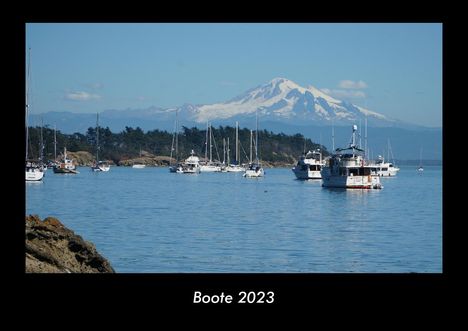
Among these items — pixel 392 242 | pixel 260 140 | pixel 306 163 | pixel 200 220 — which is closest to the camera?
pixel 392 242

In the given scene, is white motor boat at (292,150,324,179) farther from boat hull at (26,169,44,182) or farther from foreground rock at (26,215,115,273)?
foreground rock at (26,215,115,273)

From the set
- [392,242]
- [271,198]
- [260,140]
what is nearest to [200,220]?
[392,242]

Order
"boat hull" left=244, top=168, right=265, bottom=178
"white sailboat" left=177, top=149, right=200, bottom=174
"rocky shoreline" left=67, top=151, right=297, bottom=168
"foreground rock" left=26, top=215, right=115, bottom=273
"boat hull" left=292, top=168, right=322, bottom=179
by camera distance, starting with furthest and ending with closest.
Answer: "rocky shoreline" left=67, top=151, right=297, bottom=168
"white sailboat" left=177, top=149, right=200, bottom=174
"boat hull" left=244, top=168, right=265, bottom=178
"boat hull" left=292, top=168, right=322, bottom=179
"foreground rock" left=26, top=215, right=115, bottom=273

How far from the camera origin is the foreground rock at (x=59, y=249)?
12.3 meters

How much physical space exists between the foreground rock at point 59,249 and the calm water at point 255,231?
180 inches

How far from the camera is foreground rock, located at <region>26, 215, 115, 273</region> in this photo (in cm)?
1227

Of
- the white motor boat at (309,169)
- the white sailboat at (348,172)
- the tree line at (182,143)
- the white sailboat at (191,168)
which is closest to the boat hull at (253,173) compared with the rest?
the white motor boat at (309,169)

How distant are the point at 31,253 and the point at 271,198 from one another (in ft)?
142

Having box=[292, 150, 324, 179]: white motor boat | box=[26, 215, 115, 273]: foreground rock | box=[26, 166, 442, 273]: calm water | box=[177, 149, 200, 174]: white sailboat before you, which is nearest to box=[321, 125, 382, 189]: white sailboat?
box=[26, 166, 442, 273]: calm water

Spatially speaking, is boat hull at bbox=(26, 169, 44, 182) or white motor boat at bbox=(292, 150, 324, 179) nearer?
boat hull at bbox=(26, 169, 44, 182)

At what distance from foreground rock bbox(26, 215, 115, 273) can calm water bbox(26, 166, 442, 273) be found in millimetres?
4570
